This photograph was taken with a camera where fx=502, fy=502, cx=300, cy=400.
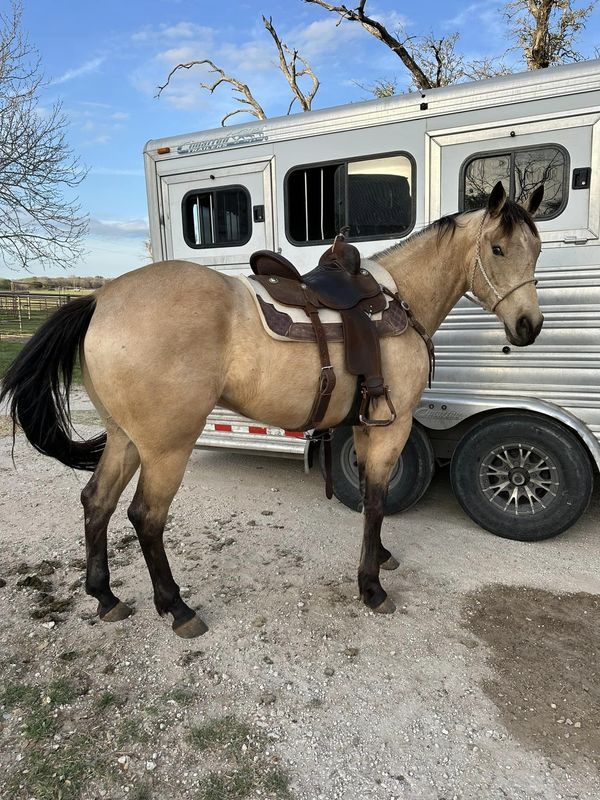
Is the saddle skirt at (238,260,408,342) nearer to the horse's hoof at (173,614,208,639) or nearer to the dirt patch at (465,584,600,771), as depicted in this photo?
the horse's hoof at (173,614,208,639)

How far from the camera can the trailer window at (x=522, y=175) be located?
10.7ft

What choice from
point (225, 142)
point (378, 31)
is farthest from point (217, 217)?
point (378, 31)

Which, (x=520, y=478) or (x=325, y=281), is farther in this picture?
(x=520, y=478)

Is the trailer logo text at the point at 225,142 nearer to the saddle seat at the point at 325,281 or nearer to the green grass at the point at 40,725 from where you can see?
the saddle seat at the point at 325,281

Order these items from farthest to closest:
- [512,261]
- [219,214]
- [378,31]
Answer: [378,31]
[219,214]
[512,261]

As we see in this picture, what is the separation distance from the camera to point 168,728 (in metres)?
2.03

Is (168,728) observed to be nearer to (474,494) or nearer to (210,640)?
(210,640)

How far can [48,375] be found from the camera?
255 centimetres

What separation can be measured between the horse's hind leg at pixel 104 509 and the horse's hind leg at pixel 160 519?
274 millimetres

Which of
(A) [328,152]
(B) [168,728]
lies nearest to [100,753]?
(B) [168,728]

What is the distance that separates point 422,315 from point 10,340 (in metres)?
17.9

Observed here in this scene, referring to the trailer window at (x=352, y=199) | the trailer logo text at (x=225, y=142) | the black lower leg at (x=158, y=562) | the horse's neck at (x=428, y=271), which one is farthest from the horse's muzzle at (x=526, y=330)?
the trailer logo text at (x=225, y=142)

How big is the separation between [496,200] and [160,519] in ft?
7.93

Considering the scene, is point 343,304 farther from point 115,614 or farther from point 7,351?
point 7,351
